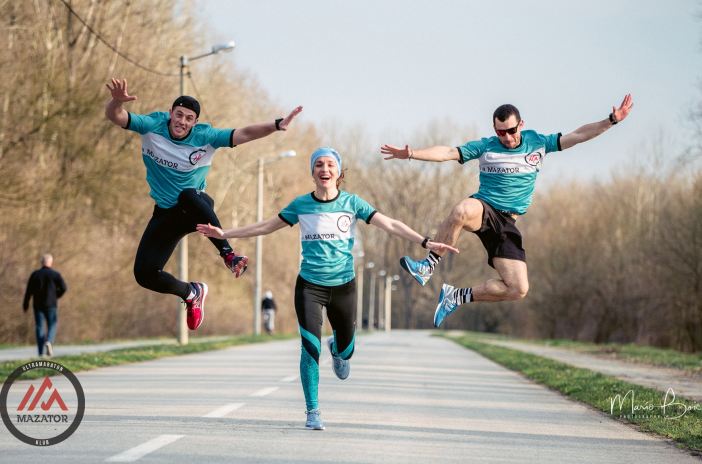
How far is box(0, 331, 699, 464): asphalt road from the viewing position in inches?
299

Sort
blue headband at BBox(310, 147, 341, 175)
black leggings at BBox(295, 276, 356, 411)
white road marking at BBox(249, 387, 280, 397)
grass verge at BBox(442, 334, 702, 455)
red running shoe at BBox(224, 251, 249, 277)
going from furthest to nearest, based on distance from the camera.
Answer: white road marking at BBox(249, 387, 280, 397), grass verge at BBox(442, 334, 702, 455), red running shoe at BBox(224, 251, 249, 277), black leggings at BBox(295, 276, 356, 411), blue headband at BBox(310, 147, 341, 175)

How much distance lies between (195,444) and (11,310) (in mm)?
22260

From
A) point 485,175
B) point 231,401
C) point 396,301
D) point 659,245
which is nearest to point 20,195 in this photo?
point 231,401

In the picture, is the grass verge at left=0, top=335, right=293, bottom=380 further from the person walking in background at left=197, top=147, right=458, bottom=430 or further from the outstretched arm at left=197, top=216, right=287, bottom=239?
the person walking in background at left=197, top=147, right=458, bottom=430

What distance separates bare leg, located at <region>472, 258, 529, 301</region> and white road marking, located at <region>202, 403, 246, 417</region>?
269 centimetres

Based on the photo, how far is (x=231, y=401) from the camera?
457 inches

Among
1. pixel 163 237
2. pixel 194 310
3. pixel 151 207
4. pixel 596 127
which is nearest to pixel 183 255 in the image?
pixel 151 207

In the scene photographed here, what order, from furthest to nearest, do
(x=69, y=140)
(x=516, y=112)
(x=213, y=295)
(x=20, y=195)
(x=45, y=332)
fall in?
(x=213, y=295) → (x=69, y=140) → (x=20, y=195) → (x=45, y=332) → (x=516, y=112)

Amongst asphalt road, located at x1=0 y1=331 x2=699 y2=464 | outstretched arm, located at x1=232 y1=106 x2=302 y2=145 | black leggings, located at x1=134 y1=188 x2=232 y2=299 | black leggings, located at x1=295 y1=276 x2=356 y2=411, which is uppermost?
outstretched arm, located at x1=232 y1=106 x2=302 y2=145

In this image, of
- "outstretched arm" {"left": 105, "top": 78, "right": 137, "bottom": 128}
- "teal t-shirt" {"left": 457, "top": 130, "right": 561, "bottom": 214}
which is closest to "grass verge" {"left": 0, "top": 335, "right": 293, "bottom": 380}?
"outstretched arm" {"left": 105, "top": 78, "right": 137, "bottom": 128}

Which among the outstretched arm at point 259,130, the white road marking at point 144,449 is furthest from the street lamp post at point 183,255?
the white road marking at point 144,449

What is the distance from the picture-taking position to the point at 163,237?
31.8ft

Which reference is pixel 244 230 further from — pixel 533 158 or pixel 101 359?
pixel 101 359

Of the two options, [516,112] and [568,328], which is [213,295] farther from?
[516,112]
